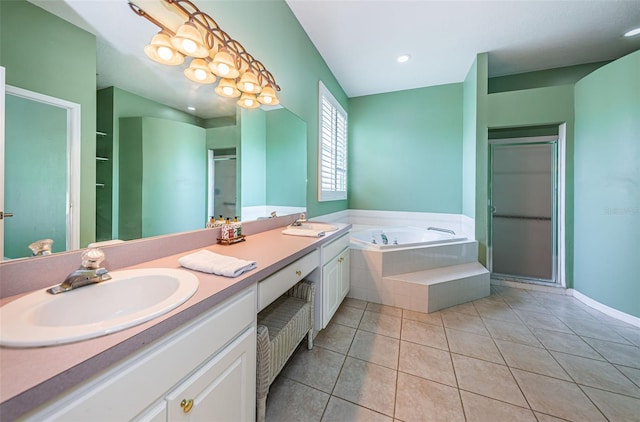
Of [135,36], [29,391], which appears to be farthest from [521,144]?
[29,391]

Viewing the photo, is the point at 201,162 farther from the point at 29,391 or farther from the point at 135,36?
the point at 29,391

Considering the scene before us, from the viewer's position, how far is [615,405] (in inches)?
48.1

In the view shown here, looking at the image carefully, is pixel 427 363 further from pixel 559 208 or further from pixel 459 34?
pixel 459 34

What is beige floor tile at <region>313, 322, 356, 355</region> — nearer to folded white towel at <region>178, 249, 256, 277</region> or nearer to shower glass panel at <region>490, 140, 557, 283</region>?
folded white towel at <region>178, 249, 256, 277</region>

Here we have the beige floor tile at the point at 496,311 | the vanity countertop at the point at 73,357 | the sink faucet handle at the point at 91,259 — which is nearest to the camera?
the vanity countertop at the point at 73,357

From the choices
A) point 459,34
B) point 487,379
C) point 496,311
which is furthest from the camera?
point 459,34

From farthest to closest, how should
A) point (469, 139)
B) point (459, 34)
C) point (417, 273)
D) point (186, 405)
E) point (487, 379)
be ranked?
point (469, 139)
point (417, 273)
point (459, 34)
point (487, 379)
point (186, 405)

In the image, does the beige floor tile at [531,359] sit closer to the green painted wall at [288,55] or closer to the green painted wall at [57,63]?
the green painted wall at [288,55]

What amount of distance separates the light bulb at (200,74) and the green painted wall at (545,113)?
2.90 m

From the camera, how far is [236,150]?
5.02 feet

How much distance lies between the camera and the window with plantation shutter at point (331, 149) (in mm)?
2754

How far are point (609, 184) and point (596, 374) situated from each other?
1715 millimetres

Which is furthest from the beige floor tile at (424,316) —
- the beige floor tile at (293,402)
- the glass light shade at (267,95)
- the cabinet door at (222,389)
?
the glass light shade at (267,95)

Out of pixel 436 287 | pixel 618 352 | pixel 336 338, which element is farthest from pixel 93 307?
pixel 618 352
